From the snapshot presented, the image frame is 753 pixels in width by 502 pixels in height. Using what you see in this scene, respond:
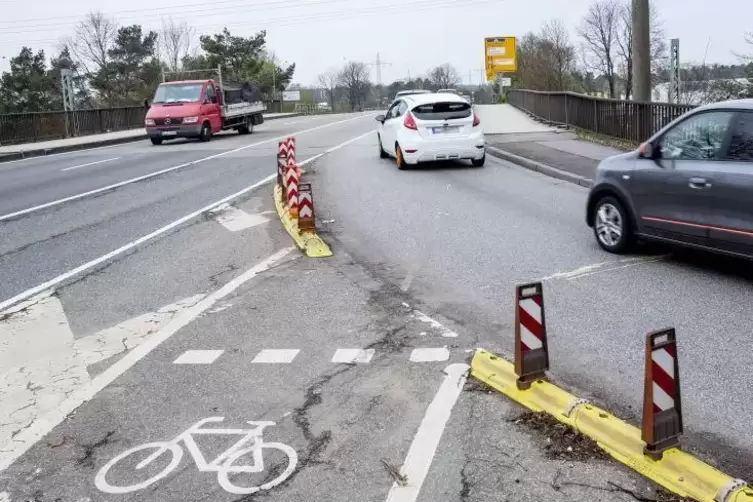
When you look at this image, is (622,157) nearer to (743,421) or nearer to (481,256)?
(481,256)

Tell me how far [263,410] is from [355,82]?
12096cm

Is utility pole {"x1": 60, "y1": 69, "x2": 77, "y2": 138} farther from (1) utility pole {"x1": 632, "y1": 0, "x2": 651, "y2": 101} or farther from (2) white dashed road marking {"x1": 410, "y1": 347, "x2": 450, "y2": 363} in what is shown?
(2) white dashed road marking {"x1": 410, "y1": 347, "x2": 450, "y2": 363}

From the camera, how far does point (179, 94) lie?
30.2 m

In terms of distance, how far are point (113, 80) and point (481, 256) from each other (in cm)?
7669

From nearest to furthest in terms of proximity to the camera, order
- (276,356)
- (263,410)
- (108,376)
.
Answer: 1. (263,410)
2. (108,376)
3. (276,356)

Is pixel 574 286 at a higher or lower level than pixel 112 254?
lower

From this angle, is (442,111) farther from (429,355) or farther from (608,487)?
(608,487)

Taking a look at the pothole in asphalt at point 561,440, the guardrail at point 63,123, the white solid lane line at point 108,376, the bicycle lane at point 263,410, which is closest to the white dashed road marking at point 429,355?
the bicycle lane at point 263,410

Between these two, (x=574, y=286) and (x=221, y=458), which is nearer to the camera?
(x=221, y=458)

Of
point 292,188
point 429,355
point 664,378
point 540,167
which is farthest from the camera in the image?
point 540,167

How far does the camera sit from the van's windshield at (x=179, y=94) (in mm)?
30031

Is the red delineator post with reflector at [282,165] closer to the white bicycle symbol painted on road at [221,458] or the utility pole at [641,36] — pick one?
the white bicycle symbol painted on road at [221,458]

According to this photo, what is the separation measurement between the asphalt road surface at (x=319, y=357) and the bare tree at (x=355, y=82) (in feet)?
363

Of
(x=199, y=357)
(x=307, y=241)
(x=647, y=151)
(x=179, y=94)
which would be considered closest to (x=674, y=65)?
(x=647, y=151)
